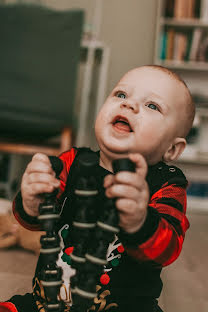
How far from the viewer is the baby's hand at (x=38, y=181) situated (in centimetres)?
50

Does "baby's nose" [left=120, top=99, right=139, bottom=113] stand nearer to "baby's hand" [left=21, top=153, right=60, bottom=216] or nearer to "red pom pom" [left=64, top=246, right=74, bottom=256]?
"baby's hand" [left=21, top=153, right=60, bottom=216]

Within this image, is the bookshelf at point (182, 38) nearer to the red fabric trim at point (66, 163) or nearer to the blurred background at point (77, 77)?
the blurred background at point (77, 77)

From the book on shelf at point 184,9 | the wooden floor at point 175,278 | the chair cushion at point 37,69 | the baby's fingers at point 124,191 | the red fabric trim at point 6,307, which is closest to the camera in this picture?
the baby's fingers at point 124,191

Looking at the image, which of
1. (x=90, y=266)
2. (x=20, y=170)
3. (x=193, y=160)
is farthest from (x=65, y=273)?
(x=20, y=170)

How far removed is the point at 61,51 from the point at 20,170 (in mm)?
1509

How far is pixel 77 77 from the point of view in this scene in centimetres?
168

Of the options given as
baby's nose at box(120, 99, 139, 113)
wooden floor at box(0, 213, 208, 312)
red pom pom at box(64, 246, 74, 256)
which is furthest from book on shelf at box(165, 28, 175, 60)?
red pom pom at box(64, 246, 74, 256)

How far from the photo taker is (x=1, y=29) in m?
1.69

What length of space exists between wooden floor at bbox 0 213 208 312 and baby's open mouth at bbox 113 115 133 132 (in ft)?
1.61

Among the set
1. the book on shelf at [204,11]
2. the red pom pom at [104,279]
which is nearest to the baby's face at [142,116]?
the red pom pom at [104,279]

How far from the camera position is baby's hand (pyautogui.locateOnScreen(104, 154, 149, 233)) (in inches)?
16.4

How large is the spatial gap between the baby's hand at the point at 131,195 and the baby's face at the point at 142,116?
141 millimetres

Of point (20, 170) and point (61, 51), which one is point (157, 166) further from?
point (20, 170)

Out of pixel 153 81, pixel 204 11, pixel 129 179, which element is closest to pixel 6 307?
pixel 129 179
